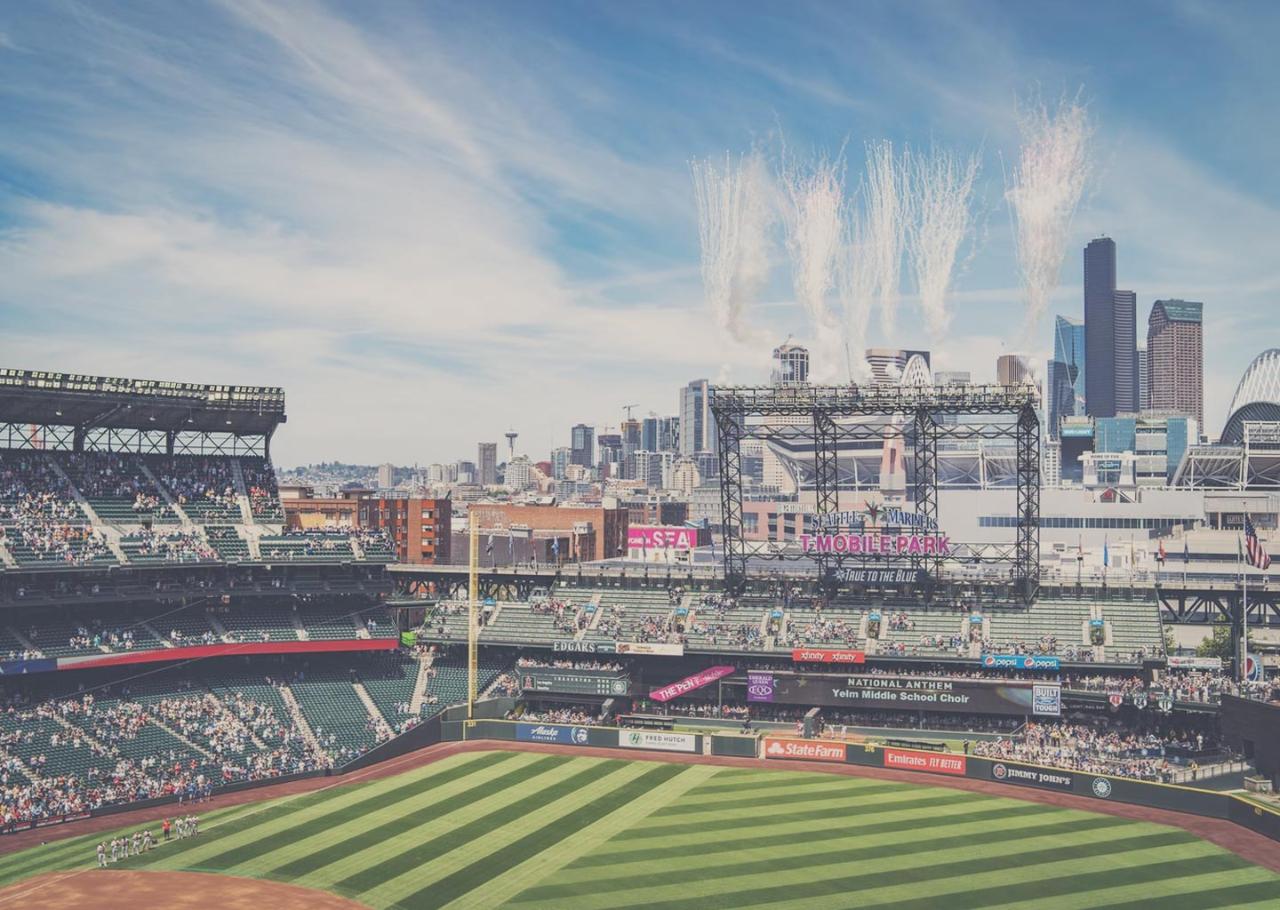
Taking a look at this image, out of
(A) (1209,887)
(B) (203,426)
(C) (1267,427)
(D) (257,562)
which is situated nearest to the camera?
(A) (1209,887)

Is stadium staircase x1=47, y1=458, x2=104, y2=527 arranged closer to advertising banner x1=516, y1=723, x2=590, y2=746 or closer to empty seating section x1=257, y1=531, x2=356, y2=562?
empty seating section x1=257, y1=531, x2=356, y2=562

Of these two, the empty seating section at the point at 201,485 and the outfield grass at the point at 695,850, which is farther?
the empty seating section at the point at 201,485

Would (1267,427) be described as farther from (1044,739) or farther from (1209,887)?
(1209,887)

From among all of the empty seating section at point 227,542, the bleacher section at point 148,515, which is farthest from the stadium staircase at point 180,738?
the empty seating section at point 227,542

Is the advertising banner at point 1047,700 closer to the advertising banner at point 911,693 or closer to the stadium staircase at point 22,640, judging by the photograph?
the advertising banner at point 911,693

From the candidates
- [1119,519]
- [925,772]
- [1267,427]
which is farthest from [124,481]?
[1267,427]

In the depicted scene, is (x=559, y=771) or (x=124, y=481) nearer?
(x=559, y=771)
